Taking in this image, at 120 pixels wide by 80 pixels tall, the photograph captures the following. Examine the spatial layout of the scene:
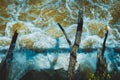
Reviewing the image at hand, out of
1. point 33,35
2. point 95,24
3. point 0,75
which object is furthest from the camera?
point 95,24

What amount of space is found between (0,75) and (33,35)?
12.0ft

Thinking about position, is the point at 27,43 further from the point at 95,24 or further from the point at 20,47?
the point at 95,24

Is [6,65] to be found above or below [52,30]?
above

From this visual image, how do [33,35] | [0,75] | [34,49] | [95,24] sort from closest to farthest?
1. [0,75]
2. [34,49]
3. [33,35]
4. [95,24]

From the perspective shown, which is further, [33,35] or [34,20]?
[34,20]

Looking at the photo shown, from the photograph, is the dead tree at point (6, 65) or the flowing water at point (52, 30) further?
the flowing water at point (52, 30)

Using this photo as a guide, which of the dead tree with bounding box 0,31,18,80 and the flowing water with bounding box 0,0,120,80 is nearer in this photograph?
the dead tree with bounding box 0,31,18,80

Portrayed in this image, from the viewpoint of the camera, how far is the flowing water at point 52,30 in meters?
11.4

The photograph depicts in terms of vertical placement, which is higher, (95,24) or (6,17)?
(6,17)

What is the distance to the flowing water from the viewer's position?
37.5 ft

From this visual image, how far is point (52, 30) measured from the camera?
1330 cm

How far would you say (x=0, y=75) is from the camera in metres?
9.76

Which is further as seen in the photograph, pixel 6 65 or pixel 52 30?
pixel 52 30

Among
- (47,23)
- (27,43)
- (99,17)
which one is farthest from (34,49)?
(99,17)
